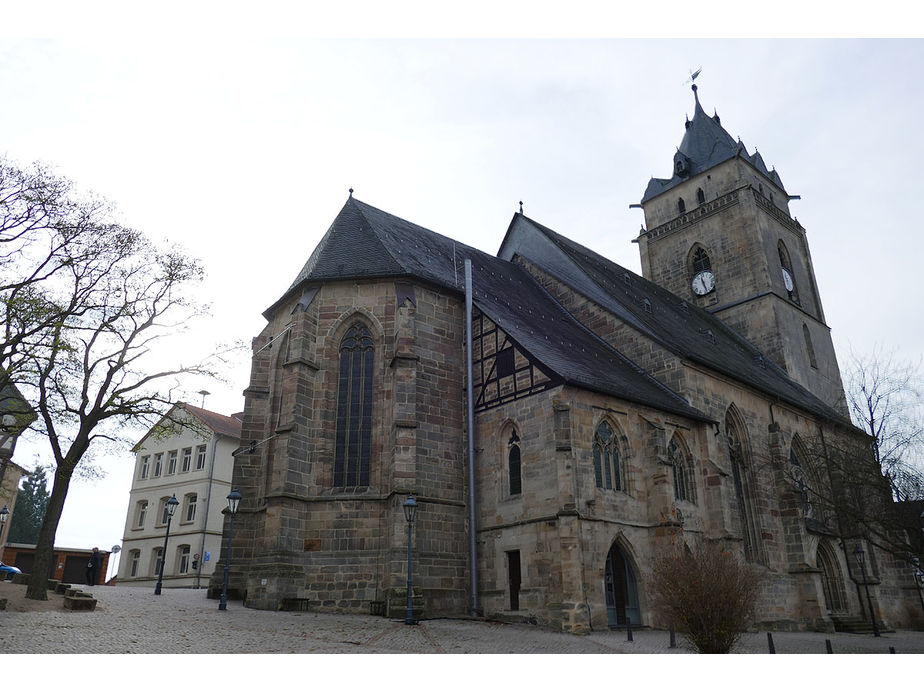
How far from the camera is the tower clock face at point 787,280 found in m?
34.8

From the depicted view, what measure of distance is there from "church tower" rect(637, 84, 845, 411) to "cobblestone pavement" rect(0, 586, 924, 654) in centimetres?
1903

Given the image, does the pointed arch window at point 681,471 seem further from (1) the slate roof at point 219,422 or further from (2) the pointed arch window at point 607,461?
(1) the slate roof at point 219,422

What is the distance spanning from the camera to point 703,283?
35.7 m

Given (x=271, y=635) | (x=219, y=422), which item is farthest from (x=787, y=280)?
(x=271, y=635)

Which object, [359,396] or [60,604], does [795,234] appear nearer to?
[359,396]

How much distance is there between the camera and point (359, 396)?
18.9 meters

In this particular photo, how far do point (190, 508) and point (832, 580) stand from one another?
28.4 meters

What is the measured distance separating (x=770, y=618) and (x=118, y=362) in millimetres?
18576

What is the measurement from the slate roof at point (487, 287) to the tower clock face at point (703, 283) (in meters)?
13.4

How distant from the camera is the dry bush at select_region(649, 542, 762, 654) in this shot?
1046 cm

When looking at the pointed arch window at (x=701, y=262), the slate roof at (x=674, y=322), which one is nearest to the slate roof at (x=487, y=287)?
the slate roof at (x=674, y=322)

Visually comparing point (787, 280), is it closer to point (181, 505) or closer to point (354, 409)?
point (354, 409)

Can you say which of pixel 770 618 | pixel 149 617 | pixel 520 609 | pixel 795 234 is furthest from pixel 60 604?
pixel 795 234

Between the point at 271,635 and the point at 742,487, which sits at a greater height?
the point at 742,487
